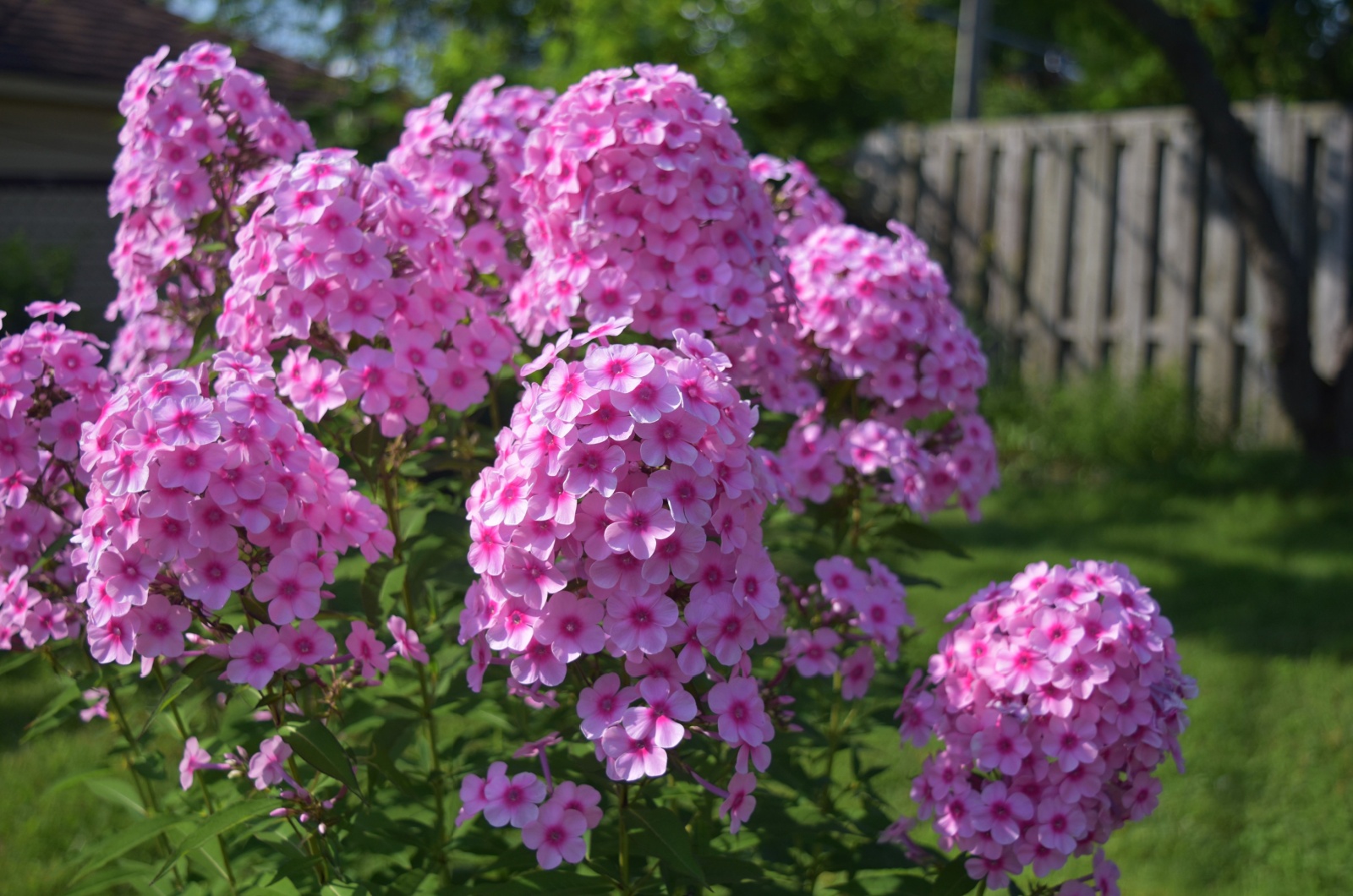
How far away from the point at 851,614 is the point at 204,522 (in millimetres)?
1086

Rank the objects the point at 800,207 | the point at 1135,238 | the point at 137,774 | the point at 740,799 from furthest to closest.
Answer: the point at 1135,238
the point at 800,207
the point at 137,774
the point at 740,799

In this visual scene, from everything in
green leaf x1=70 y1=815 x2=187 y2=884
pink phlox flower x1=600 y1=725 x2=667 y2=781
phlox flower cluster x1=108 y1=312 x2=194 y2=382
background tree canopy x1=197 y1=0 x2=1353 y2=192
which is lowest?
green leaf x1=70 y1=815 x2=187 y2=884

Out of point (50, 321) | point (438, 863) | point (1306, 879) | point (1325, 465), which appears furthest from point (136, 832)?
point (1325, 465)

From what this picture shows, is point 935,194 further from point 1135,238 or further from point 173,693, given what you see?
point 173,693

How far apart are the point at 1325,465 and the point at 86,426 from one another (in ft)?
20.9

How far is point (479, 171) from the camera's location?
2238 millimetres

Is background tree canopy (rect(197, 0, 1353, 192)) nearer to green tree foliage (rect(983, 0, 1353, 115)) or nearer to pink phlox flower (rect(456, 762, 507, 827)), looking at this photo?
green tree foliage (rect(983, 0, 1353, 115))

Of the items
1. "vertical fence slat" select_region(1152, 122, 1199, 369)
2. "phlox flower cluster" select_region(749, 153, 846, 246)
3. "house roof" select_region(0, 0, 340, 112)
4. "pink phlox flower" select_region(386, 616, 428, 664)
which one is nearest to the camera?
"pink phlox flower" select_region(386, 616, 428, 664)

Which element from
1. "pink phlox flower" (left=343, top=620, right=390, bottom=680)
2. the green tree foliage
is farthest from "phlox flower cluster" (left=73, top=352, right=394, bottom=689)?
the green tree foliage

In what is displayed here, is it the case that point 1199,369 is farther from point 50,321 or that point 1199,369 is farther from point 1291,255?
Answer: point 50,321

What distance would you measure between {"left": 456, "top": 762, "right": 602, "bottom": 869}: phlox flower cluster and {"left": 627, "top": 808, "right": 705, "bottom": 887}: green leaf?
0.23 ft

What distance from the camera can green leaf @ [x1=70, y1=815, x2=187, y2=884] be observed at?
172 cm

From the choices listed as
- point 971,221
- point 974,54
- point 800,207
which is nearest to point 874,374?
point 800,207

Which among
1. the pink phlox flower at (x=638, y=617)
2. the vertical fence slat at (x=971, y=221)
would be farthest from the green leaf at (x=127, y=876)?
the vertical fence slat at (x=971, y=221)
